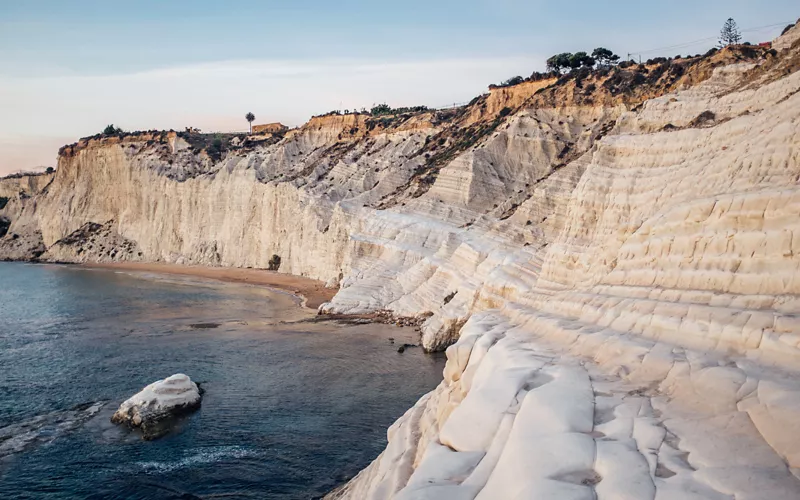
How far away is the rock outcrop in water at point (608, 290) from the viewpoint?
6.03 metres

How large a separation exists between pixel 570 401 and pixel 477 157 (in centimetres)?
3913

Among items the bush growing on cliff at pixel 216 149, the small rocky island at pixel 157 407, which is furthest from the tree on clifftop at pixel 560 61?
the small rocky island at pixel 157 407

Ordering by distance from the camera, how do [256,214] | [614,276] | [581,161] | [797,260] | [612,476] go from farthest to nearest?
[256,214], [581,161], [614,276], [797,260], [612,476]

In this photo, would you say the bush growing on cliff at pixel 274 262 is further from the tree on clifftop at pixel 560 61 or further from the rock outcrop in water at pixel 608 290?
the tree on clifftop at pixel 560 61

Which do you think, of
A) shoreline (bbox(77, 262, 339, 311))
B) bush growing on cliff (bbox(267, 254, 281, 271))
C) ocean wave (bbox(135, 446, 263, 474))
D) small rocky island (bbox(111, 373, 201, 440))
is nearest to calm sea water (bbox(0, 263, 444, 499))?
ocean wave (bbox(135, 446, 263, 474))

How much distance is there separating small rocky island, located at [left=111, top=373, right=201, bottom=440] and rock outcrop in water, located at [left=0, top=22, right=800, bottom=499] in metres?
9.00

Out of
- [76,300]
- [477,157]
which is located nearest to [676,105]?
[477,157]

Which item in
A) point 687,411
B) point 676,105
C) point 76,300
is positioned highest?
point 676,105

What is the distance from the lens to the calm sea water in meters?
15.1

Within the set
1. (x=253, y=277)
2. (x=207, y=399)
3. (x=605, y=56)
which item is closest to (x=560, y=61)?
(x=605, y=56)

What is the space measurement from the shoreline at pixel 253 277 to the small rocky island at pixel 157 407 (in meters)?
18.7

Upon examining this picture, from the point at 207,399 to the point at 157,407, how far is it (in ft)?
6.64

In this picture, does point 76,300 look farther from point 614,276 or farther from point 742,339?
point 742,339

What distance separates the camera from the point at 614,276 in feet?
39.5
